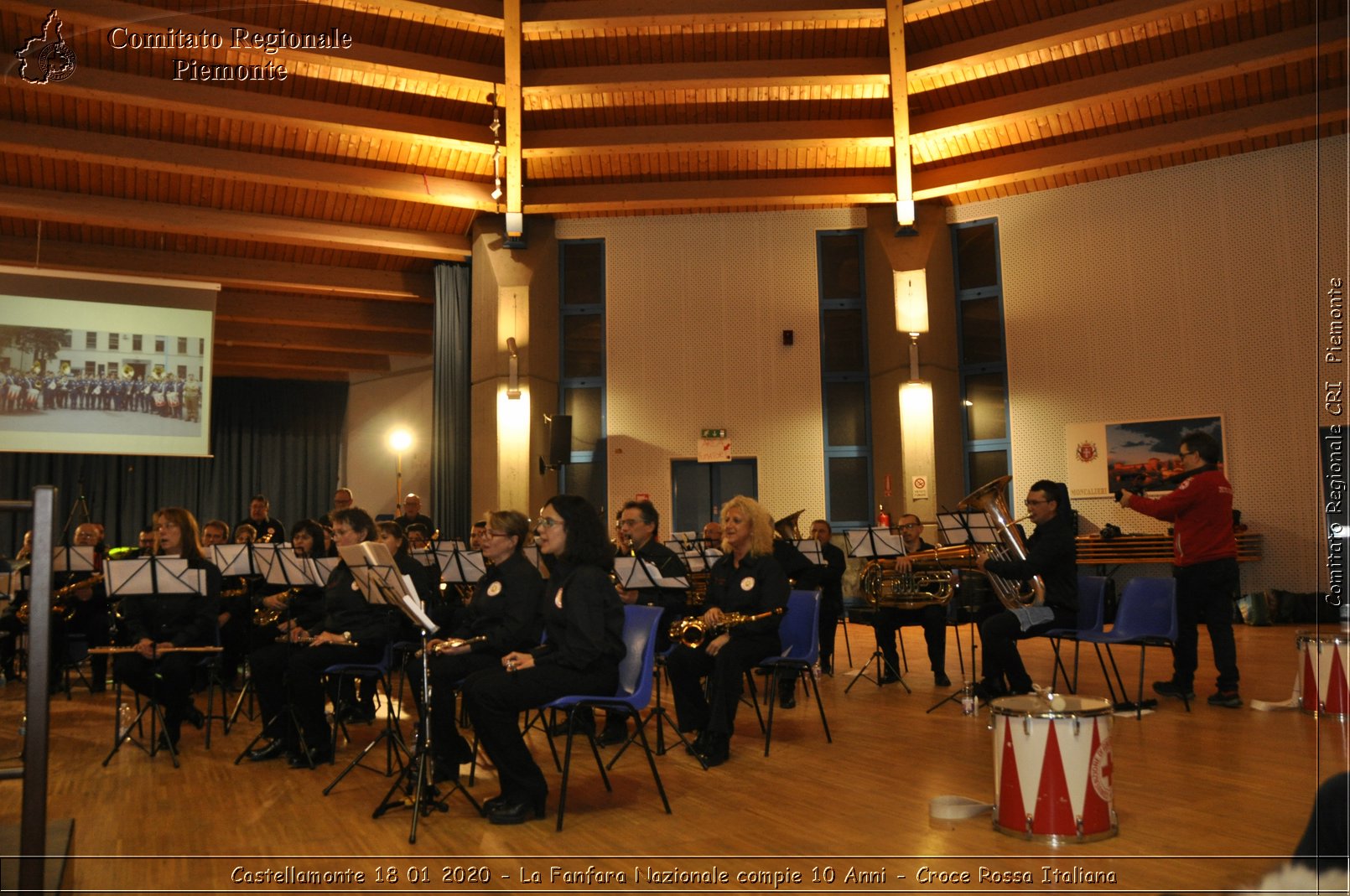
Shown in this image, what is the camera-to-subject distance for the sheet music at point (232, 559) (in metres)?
6.62

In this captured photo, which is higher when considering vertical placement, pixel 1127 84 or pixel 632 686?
pixel 1127 84

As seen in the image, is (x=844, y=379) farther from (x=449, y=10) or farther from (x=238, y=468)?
(x=238, y=468)

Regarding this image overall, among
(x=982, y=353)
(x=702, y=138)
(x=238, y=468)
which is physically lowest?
(x=238, y=468)

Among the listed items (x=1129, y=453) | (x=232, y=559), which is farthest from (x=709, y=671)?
(x=1129, y=453)

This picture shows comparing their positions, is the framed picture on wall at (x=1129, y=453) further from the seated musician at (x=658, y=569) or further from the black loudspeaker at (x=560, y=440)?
the seated musician at (x=658, y=569)

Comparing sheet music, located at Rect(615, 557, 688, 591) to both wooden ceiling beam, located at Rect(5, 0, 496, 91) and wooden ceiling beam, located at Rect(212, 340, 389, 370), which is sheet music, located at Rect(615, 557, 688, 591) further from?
wooden ceiling beam, located at Rect(212, 340, 389, 370)

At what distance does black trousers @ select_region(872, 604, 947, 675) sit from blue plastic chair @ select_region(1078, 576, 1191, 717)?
1.51m

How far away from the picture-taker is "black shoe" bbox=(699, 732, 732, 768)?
16.9 ft

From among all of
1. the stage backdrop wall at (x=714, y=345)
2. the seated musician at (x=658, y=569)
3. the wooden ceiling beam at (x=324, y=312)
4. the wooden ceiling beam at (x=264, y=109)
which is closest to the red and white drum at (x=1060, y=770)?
the seated musician at (x=658, y=569)

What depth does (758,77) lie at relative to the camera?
40.7 ft

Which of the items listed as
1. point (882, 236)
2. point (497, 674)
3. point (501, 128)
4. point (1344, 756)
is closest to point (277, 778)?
point (497, 674)

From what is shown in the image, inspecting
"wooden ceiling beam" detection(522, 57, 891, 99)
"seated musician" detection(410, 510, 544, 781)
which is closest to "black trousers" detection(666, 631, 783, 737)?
"seated musician" detection(410, 510, 544, 781)

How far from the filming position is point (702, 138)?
12.9m

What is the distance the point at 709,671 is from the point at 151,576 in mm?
3172
